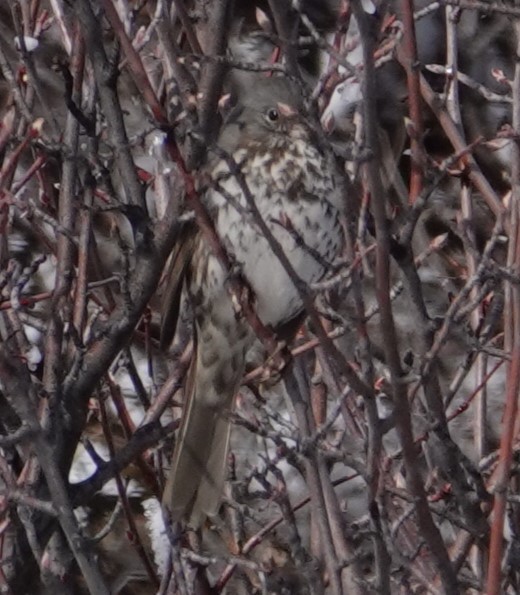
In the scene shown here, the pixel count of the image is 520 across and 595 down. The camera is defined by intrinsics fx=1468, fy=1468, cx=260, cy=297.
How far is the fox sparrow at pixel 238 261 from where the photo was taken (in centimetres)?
313

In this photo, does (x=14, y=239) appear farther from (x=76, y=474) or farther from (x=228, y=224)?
(x=228, y=224)

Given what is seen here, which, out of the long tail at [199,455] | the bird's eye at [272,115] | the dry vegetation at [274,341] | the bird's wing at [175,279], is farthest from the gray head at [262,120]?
the long tail at [199,455]

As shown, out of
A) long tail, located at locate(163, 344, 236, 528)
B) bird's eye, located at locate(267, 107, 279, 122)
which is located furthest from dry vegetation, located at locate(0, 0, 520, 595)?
bird's eye, located at locate(267, 107, 279, 122)

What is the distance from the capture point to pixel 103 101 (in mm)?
2611

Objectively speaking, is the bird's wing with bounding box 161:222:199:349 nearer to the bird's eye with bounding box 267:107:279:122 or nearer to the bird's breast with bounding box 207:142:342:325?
the bird's breast with bounding box 207:142:342:325

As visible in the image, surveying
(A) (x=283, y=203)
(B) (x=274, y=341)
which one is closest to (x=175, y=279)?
(A) (x=283, y=203)

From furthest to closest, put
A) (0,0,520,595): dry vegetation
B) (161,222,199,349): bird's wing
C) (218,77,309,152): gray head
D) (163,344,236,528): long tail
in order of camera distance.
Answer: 1. (161,222,199,349): bird's wing
2. (218,77,309,152): gray head
3. (163,344,236,528): long tail
4. (0,0,520,595): dry vegetation

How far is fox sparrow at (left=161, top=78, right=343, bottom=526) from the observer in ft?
10.3

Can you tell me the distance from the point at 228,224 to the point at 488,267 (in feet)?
3.16

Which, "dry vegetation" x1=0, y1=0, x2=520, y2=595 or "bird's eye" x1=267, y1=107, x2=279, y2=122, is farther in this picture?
"bird's eye" x1=267, y1=107, x2=279, y2=122

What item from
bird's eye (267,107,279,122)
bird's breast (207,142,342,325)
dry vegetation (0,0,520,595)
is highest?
bird's eye (267,107,279,122)

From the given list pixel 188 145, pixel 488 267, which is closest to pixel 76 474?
pixel 188 145

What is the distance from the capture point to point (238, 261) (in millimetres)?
3213

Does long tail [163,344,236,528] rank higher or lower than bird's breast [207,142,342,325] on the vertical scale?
lower
